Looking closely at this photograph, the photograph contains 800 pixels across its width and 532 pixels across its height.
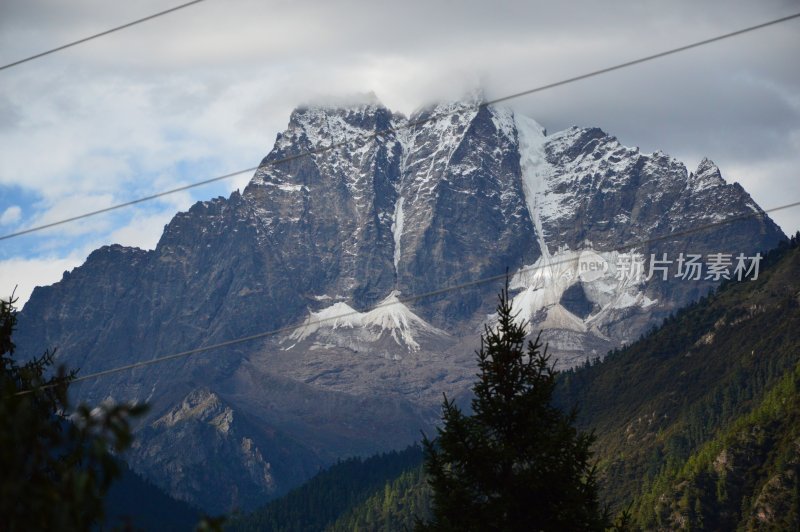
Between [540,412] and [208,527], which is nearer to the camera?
[208,527]

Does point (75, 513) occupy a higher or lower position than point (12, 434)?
lower

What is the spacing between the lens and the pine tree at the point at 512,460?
27.6 metres

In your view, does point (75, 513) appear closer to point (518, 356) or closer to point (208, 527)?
point (208, 527)

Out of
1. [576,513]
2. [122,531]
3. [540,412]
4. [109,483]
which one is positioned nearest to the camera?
[122,531]

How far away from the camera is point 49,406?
3000cm

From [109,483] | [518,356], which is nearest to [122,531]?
[109,483]

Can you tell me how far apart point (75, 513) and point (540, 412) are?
Answer: 589 inches

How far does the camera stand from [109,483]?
18109 mm

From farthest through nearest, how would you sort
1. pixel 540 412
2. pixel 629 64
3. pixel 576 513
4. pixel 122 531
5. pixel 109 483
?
pixel 629 64 < pixel 540 412 < pixel 576 513 < pixel 109 483 < pixel 122 531

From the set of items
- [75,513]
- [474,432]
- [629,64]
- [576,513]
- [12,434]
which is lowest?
[576,513]

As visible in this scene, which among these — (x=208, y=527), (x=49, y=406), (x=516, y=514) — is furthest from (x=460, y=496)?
(x=208, y=527)

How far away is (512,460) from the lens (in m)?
28.2

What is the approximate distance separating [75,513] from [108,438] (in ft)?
3.58

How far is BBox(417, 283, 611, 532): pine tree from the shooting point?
90.5 feet
